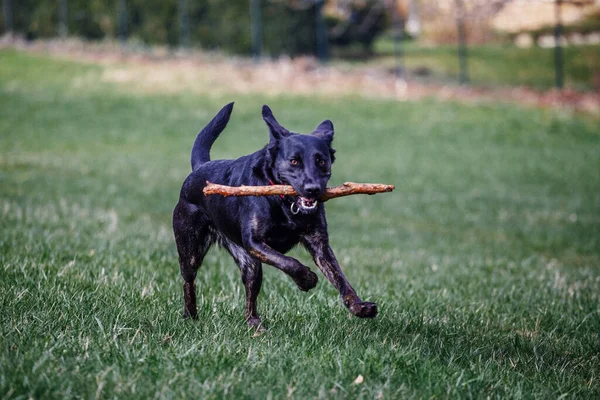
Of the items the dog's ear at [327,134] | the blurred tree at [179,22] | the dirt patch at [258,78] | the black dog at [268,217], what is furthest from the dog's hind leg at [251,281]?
the blurred tree at [179,22]

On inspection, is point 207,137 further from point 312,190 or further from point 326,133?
point 312,190

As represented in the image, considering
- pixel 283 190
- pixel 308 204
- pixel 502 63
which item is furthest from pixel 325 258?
pixel 502 63

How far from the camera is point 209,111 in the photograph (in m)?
27.1

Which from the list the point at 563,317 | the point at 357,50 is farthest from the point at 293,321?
the point at 357,50

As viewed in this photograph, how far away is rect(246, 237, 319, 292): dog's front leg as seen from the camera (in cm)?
431

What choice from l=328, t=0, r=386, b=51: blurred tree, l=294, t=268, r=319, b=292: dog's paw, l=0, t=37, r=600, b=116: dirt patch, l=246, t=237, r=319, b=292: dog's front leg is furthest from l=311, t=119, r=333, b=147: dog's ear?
l=328, t=0, r=386, b=51: blurred tree

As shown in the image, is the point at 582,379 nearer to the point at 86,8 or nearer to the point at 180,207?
the point at 180,207

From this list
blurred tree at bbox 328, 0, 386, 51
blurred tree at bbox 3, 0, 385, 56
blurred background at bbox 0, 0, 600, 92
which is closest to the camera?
blurred background at bbox 0, 0, 600, 92

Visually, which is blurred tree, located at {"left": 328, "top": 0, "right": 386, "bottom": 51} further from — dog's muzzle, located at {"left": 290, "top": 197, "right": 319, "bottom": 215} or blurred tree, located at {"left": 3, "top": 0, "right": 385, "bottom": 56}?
dog's muzzle, located at {"left": 290, "top": 197, "right": 319, "bottom": 215}

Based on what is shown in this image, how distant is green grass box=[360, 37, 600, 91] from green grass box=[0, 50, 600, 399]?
43.7 ft

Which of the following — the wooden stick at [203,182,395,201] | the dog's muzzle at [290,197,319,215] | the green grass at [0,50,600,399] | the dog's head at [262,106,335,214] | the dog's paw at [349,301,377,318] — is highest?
the dog's head at [262,106,335,214]

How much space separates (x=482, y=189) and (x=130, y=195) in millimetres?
8079

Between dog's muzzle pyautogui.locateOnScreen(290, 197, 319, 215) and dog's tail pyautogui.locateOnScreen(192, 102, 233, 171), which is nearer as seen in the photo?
dog's muzzle pyautogui.locateOnScreen(290, 197, 319, 215)

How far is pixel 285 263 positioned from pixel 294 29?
3089 cm
